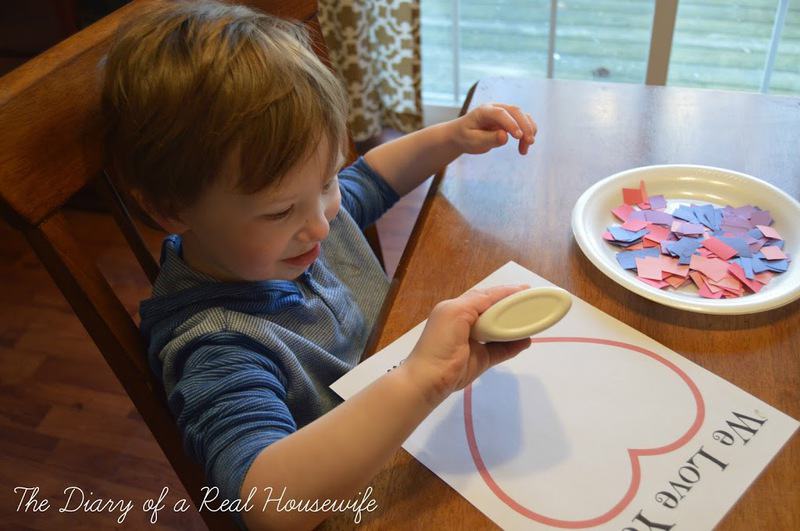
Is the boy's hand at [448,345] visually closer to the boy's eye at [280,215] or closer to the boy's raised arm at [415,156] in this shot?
the boy's eye at [280,215]

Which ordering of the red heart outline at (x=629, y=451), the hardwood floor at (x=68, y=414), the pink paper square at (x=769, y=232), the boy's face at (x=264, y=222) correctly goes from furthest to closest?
the hardwood floor at (x=68, y=414), the pink paper square at (x=769, y=232), the boy's face at (x=264, y=222), the red heart outline at (x=629, y=451)

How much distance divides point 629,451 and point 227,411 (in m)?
0.33

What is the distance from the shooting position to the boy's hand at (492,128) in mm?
834

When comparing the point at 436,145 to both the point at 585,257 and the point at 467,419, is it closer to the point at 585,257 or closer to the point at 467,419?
the point at 585,257

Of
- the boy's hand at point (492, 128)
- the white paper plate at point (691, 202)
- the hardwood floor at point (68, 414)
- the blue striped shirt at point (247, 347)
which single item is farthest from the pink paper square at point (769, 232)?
the hardwood floor at point (68, 414)

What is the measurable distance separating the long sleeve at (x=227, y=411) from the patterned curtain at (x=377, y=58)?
4.58 feet

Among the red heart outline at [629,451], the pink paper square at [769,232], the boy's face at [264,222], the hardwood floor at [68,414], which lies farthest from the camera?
the hardwood floor at [68,414]

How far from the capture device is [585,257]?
73 centimetres

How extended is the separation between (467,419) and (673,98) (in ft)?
2.02

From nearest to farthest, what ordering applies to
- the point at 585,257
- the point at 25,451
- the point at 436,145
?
the point at 585,257
the point at 436,145
the point at 25,451

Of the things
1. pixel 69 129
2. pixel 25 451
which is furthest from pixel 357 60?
pixel 69 129

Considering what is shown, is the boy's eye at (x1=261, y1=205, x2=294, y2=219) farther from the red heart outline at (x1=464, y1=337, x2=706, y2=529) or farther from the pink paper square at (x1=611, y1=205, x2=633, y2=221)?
the pink paper square at (x1=611, y1=205, x2=633, y2=221)

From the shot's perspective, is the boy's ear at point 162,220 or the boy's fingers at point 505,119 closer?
the boy's ear at point 162,220

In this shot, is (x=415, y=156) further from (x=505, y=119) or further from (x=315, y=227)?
(x=315, y=227)
